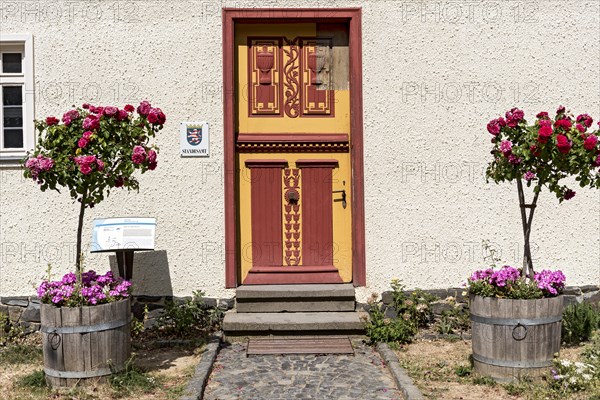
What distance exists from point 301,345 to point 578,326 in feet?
9.12

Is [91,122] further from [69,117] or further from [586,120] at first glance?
[586,120]

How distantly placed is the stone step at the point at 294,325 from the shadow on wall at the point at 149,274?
846 millimetres

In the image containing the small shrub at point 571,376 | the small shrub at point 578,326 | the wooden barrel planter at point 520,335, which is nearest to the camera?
the small shrub at point 571,376

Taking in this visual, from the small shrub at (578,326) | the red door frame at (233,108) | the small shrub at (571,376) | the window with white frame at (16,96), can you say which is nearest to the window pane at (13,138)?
the window with white frame at (16,96)

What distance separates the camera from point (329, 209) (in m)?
7.32

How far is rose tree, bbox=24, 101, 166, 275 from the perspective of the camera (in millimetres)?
5238

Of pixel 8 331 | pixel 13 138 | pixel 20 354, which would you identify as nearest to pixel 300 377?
pixel 20 354

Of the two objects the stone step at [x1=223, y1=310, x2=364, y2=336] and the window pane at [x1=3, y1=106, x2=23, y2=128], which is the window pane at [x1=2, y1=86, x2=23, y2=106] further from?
the stone step at [x1=223, y1=310, x2=364, y2=336]

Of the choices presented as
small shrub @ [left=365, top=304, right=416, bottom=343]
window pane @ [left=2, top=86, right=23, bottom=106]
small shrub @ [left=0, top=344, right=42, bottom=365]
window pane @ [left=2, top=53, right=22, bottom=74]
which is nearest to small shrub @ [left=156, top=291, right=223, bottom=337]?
small shrub @ [left=0, top=344, right=42, bottom=365]

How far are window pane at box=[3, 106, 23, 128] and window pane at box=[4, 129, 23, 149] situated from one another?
0.06 metres

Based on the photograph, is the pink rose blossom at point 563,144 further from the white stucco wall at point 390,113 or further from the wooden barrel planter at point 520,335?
the white stucco wall at point 390,113

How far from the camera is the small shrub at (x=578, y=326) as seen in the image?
6.39 metres

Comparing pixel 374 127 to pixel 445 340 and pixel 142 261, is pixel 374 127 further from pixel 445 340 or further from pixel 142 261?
pixel 142 261

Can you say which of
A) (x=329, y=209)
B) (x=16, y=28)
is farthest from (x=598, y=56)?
(x=16, y=28)
